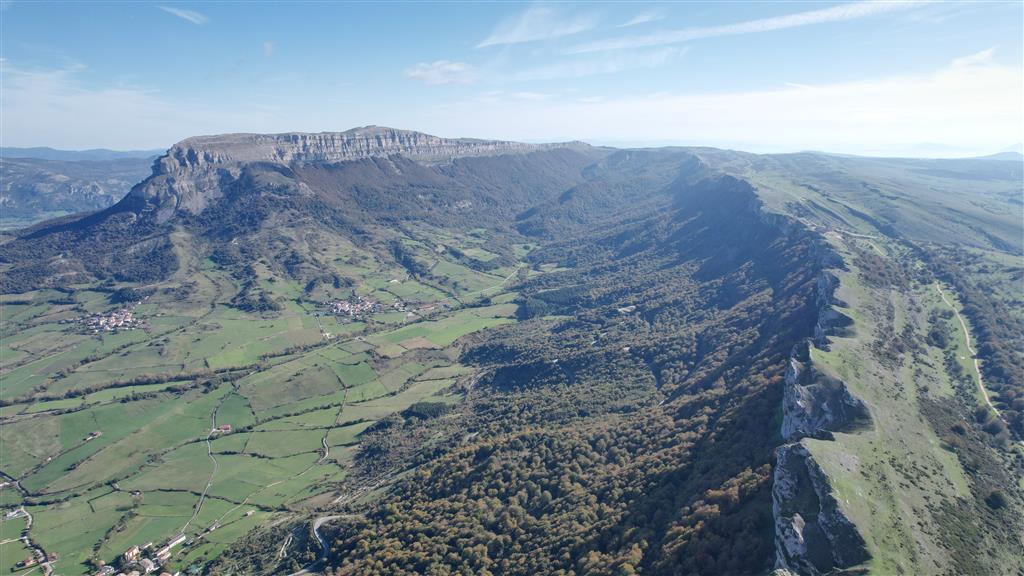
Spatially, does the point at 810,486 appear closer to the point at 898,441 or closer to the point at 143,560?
the point at 898,441

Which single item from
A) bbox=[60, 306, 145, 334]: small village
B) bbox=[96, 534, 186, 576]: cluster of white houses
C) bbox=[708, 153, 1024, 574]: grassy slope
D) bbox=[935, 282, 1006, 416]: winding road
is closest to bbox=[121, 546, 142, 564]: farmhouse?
bbox=[96, 534, 186, 576]: cluster of white houses

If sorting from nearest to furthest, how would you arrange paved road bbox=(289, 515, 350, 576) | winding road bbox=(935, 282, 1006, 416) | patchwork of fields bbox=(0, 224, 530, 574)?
paved road bbox=(289, 515, 350, 576) → winding road bbox=(935, 282, 1006, 416) → patchwork of fields bbox=(0, 224, 530, 574)

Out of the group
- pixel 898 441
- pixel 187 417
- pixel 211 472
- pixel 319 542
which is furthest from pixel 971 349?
pixel 187 417

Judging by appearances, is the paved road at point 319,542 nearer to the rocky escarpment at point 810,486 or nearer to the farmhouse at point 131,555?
the farmhouse at point 131,555

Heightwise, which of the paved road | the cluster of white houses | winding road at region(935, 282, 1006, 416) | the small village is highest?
winding road at region(935, 282, 1006, 416)

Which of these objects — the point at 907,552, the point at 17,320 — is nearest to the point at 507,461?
the point at 907,552

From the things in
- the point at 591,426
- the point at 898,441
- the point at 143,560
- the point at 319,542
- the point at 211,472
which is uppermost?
the point at 898,441

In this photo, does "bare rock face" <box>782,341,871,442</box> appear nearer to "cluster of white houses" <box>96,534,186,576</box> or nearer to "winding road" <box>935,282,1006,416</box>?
"winding road" <box>935,282,1006,416</box>

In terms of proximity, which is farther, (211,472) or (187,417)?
(187,417)
